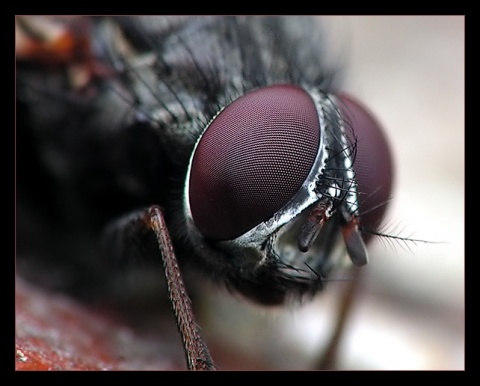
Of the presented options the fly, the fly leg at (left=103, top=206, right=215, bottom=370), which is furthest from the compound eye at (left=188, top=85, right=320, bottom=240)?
the fly leg at (left=103, top=206, right=215, bottom=370)

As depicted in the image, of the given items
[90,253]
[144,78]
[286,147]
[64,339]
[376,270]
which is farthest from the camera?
[376,270]

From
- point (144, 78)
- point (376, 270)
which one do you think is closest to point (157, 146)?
point (144, 78)

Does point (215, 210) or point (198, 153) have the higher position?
point (198, 153)

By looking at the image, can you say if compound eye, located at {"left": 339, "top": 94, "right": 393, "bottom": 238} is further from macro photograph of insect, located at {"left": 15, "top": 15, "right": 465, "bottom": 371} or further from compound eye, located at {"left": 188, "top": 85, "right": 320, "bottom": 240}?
compound eye, located at {"left": 188, "top": 85, "right": 320, "bottom": 240}

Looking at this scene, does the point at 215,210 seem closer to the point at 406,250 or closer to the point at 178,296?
the point at 178,296

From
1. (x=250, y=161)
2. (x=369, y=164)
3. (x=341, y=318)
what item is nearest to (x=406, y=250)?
(x=369, y=164)

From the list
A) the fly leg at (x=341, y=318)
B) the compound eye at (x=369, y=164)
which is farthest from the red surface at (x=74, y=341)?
the compound eye at (x=369, y=164)

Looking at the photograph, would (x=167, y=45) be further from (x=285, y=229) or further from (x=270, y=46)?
(x=285, y=229)
